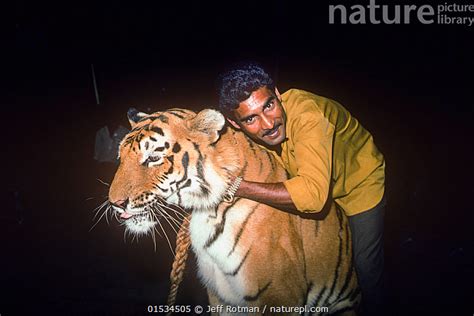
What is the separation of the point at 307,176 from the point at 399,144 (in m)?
1.70

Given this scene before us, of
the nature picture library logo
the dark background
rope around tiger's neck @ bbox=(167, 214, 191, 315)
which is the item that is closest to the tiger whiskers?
the dark background

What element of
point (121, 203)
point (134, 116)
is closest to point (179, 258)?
point (121, 203)

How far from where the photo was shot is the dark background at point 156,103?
2.59 meters

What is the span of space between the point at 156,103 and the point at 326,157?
122cm

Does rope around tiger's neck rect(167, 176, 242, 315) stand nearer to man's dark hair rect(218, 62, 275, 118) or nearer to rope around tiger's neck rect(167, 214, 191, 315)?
rope around tiger's neck rect(167, 214, 191, 315)

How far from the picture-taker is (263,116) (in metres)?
1.84

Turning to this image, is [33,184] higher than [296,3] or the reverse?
the reverse

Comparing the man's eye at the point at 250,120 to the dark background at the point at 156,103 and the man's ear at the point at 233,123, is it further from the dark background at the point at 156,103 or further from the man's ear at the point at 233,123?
the dark background at the point at 156,103

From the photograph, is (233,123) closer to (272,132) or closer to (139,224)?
(272,132)

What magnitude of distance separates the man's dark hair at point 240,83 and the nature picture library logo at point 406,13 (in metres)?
1.01

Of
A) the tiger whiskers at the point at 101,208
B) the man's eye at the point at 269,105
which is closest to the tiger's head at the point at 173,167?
the man's eye at the point at 269,105

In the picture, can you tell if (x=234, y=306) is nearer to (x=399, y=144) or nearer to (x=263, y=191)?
(x=263, y=191)

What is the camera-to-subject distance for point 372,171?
6.52 ft

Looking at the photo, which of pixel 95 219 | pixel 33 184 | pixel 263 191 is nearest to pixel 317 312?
pixel 263 191
